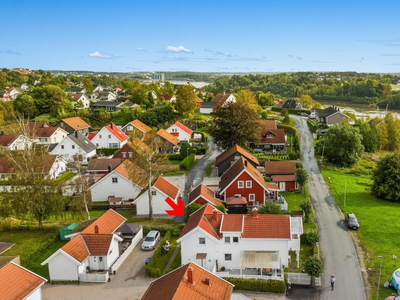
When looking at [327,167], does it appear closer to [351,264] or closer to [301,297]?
[351,264]

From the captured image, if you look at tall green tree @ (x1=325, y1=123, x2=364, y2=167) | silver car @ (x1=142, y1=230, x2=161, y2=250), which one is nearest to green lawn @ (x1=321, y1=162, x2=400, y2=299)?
tall green tree @ (x1=325, y1=123, x2=364, y2=167)

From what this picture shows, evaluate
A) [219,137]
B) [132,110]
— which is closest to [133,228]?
[219,137]

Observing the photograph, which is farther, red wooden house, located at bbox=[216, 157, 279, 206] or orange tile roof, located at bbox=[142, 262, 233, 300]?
red wooden house, located at bbox=[216, 157, 279, 206]

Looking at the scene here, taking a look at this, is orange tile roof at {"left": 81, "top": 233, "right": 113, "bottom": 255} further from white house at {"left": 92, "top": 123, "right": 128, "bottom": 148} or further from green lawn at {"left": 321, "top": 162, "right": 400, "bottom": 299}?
white house at {"left": 92, "top": 123, "right": 128, "bottom": 148}

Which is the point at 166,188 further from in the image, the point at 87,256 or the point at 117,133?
the point at 117,133

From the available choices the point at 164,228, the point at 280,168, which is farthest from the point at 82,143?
the point at 280,168
